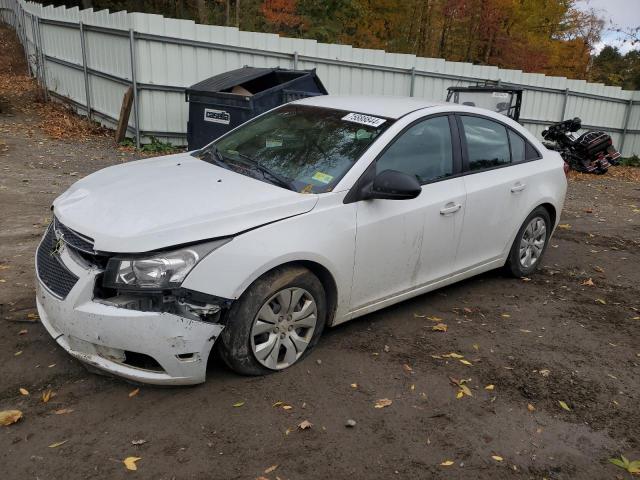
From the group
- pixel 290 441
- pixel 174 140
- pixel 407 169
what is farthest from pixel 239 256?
pixel 174 140

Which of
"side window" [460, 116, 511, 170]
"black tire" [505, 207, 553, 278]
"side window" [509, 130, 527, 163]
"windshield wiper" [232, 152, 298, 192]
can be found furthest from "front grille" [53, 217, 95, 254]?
"black tire" [505, 207, 553, 278]

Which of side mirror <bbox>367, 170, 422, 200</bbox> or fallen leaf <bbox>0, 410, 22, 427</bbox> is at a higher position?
side mirror <bbox>367, 170, 422, 200</bbox>

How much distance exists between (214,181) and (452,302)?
238 cm

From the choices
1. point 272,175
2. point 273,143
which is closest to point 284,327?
point 272,175

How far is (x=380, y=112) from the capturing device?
4.28m

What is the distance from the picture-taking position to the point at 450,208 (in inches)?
170

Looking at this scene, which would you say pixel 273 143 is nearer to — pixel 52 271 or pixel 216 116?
pixel 52 271

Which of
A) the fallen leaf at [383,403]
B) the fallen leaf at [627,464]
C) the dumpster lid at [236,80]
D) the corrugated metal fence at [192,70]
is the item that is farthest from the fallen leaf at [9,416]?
the corrugated metal fence at [192,70]

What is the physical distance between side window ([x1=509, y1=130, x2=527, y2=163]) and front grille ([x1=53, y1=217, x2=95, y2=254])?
11.8 ft

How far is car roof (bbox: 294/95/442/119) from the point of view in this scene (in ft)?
14.1

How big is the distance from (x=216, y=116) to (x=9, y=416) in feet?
20.3

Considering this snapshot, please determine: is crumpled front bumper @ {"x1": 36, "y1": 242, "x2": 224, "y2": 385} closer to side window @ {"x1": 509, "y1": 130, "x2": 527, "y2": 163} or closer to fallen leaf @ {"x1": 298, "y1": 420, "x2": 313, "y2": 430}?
fallen leaf @ {"x1": 298, "y1": 420, "x2": 313, "y2": 430}

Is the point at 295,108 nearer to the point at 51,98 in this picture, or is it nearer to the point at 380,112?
the point at 380,112

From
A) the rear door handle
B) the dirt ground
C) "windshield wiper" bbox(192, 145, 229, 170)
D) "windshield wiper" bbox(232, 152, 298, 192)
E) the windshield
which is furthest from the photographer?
the rear door handle
